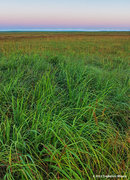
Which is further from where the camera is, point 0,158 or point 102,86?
point 102,86

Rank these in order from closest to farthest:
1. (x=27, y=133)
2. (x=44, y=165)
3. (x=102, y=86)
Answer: (x=44, y=165)
(x=27, y=133)
(x=102, y=86)

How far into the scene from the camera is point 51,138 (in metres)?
1.46

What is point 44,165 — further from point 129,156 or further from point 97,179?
point 129,156

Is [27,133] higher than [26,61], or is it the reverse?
[26,61]

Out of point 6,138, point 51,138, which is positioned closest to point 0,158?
point 6,138

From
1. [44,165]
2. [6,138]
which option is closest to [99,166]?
[44,165]

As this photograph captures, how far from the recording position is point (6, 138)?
56.2 inches

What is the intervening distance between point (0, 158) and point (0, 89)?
127 cm

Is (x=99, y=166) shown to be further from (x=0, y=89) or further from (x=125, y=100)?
(x=0, y=89)

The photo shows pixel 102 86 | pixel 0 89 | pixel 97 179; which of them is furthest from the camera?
pixel 102 86

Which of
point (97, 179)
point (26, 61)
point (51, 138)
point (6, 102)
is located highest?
point (26, 61)

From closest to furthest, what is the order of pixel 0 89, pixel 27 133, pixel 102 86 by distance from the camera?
1. pixel 27 133
2. pixel 0 89
3. pixel 102 86

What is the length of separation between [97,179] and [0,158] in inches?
33.6

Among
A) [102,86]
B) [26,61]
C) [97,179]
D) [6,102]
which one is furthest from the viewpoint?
[26,61]
